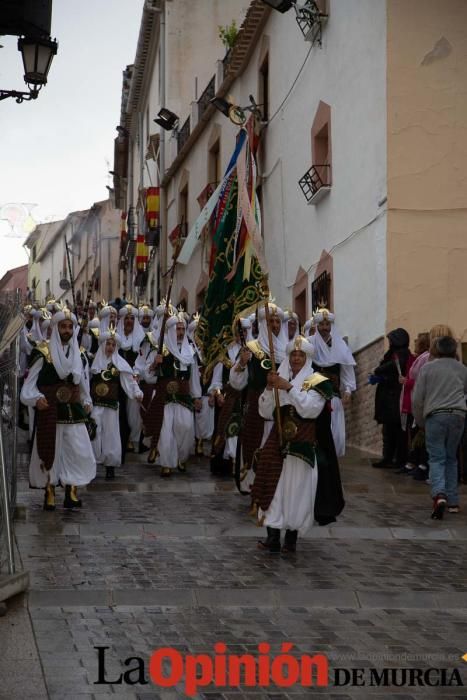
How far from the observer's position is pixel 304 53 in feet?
73.7

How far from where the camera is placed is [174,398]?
16281 mm

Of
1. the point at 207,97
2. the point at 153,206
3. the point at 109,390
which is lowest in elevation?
the point at 109,390

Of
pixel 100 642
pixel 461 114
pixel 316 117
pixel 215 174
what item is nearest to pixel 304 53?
pixel 316 117

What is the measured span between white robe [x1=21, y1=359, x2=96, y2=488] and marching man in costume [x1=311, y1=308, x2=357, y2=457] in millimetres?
4122

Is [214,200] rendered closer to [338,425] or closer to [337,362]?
[337,362]

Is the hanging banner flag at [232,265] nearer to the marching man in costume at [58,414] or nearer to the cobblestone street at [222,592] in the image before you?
the marching man in costume at [58,414]

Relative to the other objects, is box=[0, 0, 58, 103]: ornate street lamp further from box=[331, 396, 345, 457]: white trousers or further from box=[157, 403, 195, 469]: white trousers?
box=[331, 396, 345, 457]: white trousers

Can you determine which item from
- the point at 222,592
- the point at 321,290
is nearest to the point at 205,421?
the point at 321,290

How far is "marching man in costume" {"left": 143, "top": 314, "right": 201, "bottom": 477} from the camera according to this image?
15930 mm

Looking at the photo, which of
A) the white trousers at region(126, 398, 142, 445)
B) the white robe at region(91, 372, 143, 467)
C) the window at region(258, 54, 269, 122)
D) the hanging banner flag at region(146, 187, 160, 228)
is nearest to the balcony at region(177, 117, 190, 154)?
the hanging banner flag at region(146, 187, 160, 228)

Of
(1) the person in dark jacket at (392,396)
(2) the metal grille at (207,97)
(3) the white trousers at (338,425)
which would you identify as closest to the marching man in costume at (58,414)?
(3) the white trousers at (338,425)

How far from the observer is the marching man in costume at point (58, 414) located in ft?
41.9

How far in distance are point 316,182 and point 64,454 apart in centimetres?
978

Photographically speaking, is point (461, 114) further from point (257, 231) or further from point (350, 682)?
point (350, 682)
